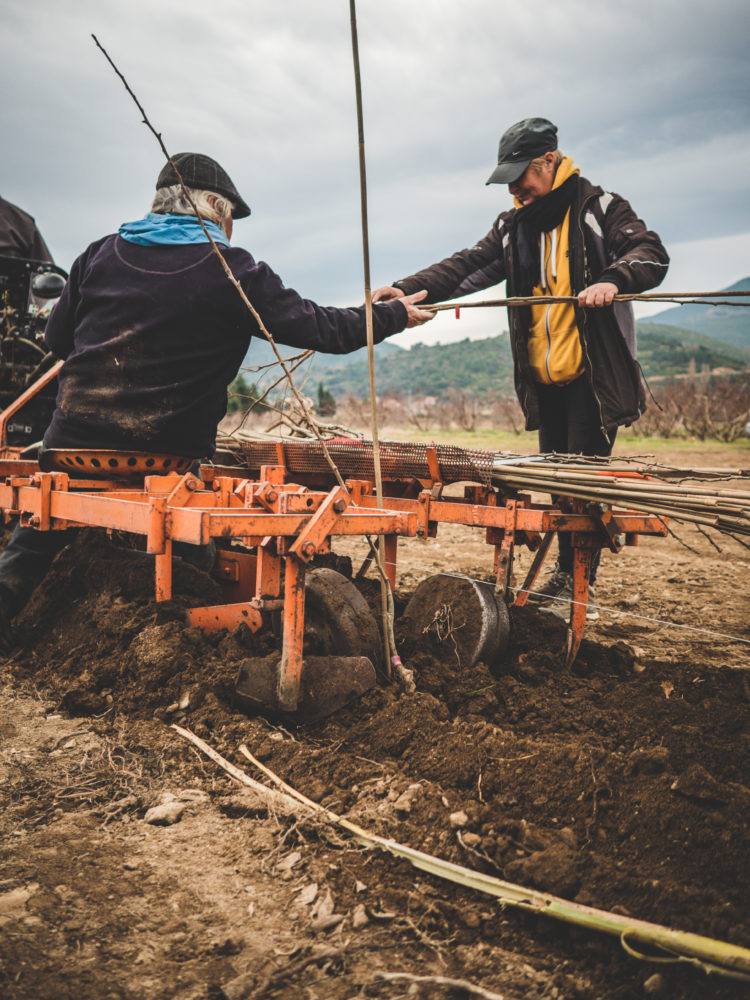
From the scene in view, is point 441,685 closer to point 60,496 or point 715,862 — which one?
point 715,862

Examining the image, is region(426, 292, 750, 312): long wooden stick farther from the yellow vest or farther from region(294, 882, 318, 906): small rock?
region(294, 882, 318, 906): small rock

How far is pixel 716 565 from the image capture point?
585 cm

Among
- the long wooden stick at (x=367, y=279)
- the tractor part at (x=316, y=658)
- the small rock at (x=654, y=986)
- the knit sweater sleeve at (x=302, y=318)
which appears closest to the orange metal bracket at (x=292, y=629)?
the tractor part at (x=316, y=658)

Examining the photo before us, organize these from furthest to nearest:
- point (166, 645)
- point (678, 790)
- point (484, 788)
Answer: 1. point (166, 645)
2. point (484, 788)
3. point (678, 790)

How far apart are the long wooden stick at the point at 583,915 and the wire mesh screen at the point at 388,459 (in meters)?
1.70

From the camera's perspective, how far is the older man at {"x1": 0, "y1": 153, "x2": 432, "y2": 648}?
9.73 feet

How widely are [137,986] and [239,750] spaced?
0.90 metres

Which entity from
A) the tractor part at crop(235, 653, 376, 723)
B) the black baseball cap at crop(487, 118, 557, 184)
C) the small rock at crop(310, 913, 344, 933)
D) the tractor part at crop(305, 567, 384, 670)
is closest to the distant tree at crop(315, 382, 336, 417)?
the black baseball cap at crop(487, 118, 557, 184)

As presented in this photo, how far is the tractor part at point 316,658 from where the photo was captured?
2.28 m

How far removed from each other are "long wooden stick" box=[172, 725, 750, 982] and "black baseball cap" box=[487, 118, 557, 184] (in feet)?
10.5

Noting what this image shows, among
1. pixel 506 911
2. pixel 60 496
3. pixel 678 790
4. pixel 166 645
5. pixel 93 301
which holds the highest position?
pixel 93 301

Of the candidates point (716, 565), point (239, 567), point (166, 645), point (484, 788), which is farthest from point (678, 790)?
point (716, 565)

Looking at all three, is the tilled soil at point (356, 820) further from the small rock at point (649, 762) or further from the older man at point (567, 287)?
the older man at point (567, 287)

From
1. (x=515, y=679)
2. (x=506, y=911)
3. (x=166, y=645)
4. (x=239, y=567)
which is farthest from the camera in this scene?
(x=239, y=567)
